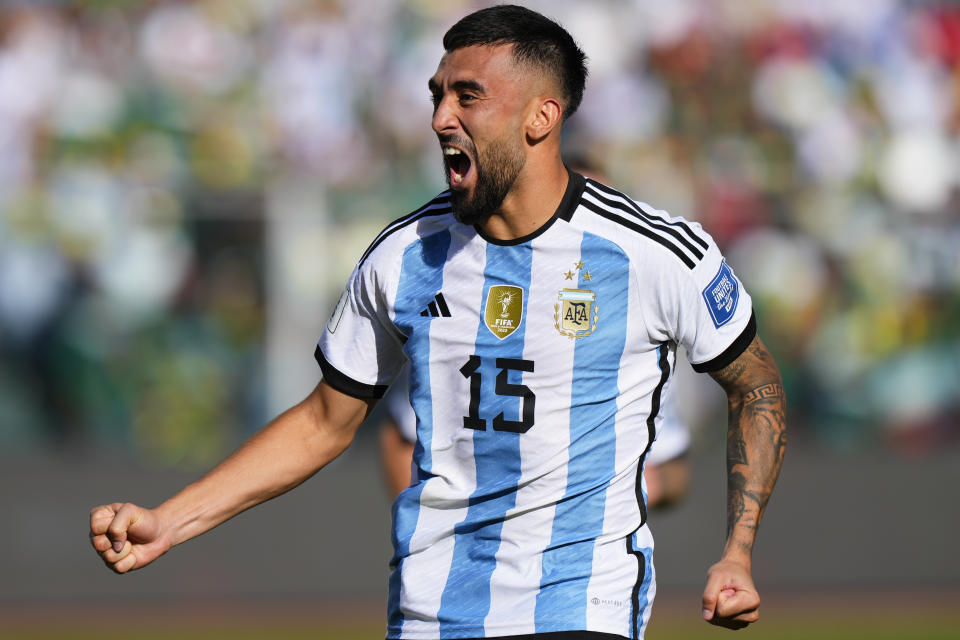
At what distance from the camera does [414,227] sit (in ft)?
12.0

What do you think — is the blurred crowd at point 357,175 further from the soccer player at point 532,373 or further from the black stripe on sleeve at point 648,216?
the soccer player at point 532,373

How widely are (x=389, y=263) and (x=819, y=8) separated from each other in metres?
8.21

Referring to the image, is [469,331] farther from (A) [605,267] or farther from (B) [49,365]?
(B) [49,365]

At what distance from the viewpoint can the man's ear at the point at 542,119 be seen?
11.6ft

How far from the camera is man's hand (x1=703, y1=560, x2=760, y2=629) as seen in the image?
9.83 ft

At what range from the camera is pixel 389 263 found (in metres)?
3.62

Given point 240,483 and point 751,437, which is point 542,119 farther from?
point 240,483

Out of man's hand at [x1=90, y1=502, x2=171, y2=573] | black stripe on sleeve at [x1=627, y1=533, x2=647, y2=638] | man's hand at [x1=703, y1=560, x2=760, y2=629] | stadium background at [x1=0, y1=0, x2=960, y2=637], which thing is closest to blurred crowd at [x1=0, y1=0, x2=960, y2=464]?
stadium background at [x1=0, y1=0, x2=960, y2=637]

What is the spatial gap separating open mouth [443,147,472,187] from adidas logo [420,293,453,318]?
0.98ft

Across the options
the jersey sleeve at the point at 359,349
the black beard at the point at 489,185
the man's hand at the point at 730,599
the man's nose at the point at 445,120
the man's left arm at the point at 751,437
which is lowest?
the man's hand at the point at 730,599

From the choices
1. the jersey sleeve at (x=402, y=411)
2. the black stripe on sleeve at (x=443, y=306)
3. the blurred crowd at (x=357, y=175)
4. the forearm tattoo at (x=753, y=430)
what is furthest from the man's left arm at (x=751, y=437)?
the blurred crowd at (x=357, y=175)

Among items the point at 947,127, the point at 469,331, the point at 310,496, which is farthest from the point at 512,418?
the point at 947,127

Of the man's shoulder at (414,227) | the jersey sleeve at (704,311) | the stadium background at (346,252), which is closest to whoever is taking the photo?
the jersey sleeve at (704,311)

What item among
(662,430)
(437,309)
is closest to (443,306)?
(437,309)
